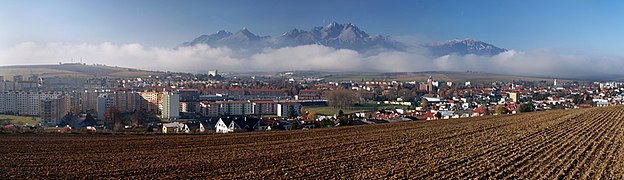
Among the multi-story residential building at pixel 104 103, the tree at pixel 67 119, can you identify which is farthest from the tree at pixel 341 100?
the tree at pixel 67 119

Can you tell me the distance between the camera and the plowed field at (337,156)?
7375 mm

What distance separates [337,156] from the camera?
9094mm

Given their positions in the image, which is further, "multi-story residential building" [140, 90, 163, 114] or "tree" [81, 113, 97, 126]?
"multi-story residential building" [140, 90, 163, 114]

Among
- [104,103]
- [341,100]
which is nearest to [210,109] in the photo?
[104,103]

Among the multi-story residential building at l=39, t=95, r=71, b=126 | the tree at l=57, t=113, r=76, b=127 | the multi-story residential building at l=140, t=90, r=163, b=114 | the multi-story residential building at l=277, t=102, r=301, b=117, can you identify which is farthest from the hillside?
the multi-story residential building at l=277, t=102, r=301, b=117

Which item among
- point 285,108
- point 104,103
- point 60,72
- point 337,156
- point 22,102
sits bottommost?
point 285,108

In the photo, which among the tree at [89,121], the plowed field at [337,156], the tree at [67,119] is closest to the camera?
the plowed field at [337,156]

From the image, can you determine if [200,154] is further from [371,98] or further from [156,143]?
[371,98]

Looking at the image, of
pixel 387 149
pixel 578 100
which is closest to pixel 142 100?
pixel 387 149

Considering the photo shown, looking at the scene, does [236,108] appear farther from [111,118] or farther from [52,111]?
[52,111]

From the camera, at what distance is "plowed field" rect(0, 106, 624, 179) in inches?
290

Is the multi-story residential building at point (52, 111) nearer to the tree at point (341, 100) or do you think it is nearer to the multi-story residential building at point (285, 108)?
the multi-story residential building at point (285, 108)

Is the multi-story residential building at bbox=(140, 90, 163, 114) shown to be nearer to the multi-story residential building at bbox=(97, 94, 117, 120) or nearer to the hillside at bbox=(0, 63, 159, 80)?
the multi-story residential building at bbox=(97, 94, 117, 120)

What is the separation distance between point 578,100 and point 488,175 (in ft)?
116
